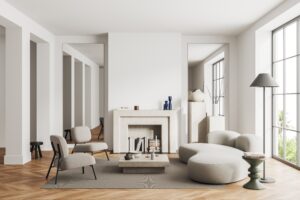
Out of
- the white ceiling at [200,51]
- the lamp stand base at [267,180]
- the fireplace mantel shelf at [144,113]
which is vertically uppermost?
the white ceiling at [200,51]

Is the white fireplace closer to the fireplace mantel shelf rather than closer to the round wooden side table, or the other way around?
the fireplace mantel shelf

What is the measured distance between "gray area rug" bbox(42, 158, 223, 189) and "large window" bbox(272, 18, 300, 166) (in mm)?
2078

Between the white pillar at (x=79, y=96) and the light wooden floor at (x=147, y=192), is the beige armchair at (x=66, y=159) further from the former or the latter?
the white pillar at (x=79, y=96)

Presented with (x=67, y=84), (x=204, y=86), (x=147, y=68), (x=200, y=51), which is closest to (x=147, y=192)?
(x=147, y=68)

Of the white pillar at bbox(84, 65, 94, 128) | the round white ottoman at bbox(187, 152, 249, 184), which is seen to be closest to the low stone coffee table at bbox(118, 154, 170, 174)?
the round white ottoman at bbox(187, 152, 249, 184)

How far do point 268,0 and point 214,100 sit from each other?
717 centimetres

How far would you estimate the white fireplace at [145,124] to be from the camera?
8.48 metres

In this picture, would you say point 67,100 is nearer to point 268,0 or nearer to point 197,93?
point 197,93

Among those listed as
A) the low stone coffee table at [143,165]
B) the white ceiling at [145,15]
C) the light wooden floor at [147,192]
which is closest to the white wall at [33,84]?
the white ceiling at [145,15]

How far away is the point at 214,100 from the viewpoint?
12.9 m

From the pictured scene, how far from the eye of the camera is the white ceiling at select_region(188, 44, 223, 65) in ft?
36.6

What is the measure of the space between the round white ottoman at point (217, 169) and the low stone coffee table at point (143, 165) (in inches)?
25.7

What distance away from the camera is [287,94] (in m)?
6.73

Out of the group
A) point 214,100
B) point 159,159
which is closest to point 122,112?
point 159,159
